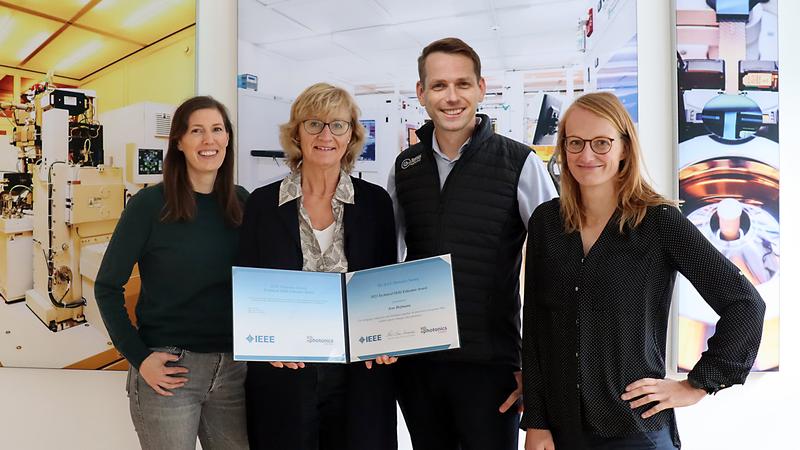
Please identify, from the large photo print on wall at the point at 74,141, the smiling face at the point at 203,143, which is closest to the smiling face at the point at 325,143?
the smiling face at the point at 203,143

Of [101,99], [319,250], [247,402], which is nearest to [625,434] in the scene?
[319,250]

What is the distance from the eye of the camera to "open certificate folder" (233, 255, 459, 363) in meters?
1.49

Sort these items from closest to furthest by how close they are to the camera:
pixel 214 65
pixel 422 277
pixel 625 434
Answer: pixel 625 434 → pixel 422 277 → pixel 214 65

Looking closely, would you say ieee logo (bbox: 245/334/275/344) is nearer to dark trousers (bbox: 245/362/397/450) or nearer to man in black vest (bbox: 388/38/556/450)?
dark trousers (bbox: 245/362/397/450)

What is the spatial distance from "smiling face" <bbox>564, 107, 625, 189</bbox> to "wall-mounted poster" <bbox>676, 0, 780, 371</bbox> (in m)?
0.97

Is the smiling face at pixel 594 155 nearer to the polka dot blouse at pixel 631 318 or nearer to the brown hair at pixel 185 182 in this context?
the polka dot blouse at pixel 631 318

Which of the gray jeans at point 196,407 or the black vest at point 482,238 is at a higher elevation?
the black vest at point 482,238

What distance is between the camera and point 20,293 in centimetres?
255

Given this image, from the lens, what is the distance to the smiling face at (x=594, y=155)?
1.37m

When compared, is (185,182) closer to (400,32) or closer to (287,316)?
(287,316)

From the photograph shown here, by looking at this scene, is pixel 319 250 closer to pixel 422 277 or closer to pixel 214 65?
pixel 422 277

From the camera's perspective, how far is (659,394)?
1297 mm

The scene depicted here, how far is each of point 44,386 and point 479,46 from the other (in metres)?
2.61

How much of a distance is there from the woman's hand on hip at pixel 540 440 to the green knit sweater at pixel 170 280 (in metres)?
0.98
